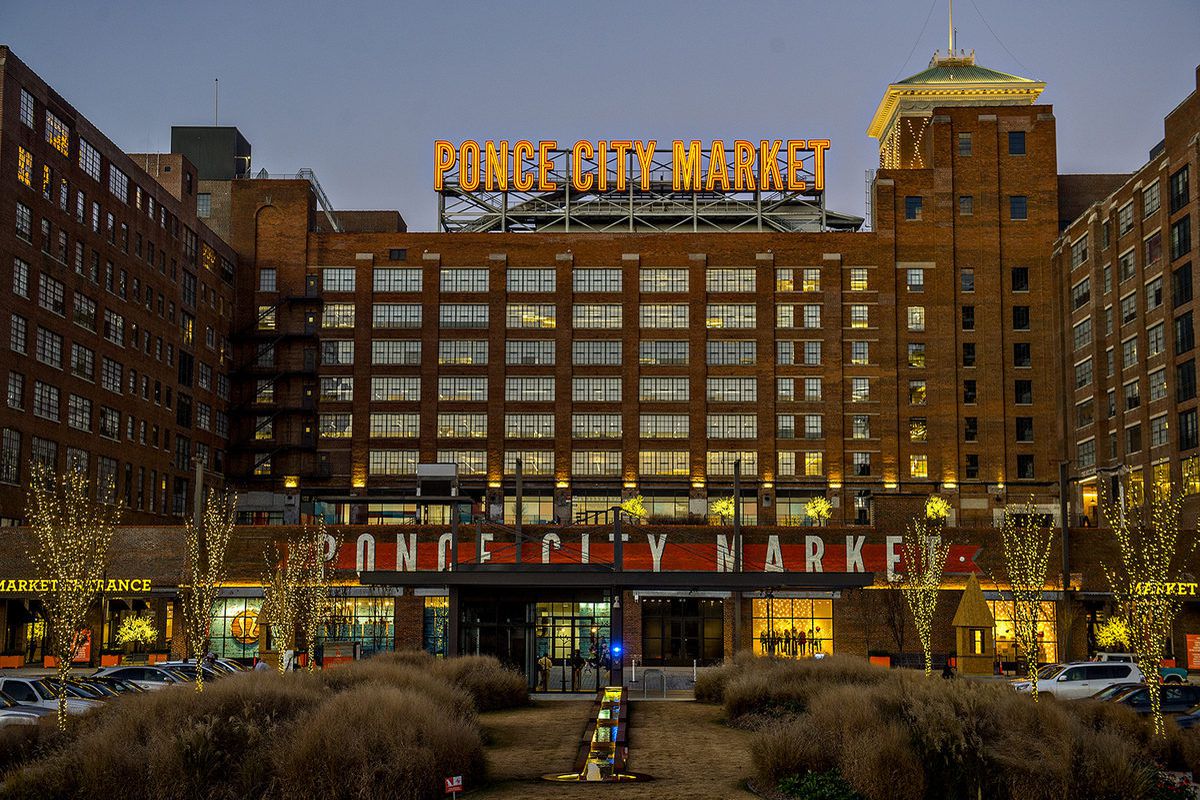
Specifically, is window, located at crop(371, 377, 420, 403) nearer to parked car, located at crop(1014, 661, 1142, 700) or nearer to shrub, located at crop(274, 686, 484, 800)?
parked car, located at crop(1014, 661, 1142, 700)

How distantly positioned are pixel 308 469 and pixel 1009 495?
56.2 meters

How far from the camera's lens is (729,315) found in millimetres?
111000

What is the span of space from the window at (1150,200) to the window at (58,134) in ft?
228

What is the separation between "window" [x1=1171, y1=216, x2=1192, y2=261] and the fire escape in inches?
2552

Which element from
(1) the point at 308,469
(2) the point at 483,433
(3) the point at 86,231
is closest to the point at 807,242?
(2) the point at 483,433

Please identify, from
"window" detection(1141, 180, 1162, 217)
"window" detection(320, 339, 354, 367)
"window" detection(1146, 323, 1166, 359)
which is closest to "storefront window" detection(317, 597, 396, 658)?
"window" detection(320, 339, 354, 367)

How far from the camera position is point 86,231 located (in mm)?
85688

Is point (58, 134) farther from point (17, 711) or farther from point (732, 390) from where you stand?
point (17, 711)

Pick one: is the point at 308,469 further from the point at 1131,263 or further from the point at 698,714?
the point at 698,714

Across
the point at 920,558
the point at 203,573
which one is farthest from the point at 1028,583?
the point at 203,573

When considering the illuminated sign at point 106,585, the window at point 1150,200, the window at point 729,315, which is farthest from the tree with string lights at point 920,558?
the illuminated sign at point 106,585

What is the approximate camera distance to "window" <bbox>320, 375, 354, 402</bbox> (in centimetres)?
10981

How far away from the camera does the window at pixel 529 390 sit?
110 meters

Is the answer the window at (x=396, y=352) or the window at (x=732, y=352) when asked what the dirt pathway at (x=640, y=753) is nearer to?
the window at (x=732, y=352)
